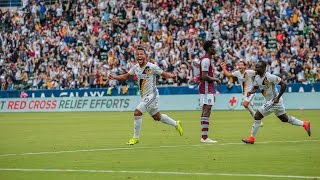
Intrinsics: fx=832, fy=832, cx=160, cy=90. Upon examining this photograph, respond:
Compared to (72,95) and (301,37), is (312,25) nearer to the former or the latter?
(301,37)

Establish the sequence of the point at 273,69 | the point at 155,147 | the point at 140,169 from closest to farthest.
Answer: the point at 140,169 < the point at 155,147 < the point at 273,69

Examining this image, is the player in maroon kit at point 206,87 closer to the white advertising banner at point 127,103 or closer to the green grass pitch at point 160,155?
the green grass pitch at point 160,155

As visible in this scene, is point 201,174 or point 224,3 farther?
point 224,3

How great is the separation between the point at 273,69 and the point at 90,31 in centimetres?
1573

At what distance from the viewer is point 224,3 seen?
5125 centimetres

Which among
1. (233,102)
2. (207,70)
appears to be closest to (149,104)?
(207,70)

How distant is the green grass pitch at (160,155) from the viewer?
1449cm

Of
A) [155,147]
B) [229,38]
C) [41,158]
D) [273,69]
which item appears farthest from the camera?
[229,38]

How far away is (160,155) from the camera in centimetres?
1814

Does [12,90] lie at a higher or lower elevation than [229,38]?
lower

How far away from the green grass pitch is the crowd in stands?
719 inches

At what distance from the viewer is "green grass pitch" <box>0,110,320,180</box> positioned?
14492 millimetres

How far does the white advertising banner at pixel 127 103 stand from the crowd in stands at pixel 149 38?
1.33 metres

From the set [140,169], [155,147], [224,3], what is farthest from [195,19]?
[140,169]
